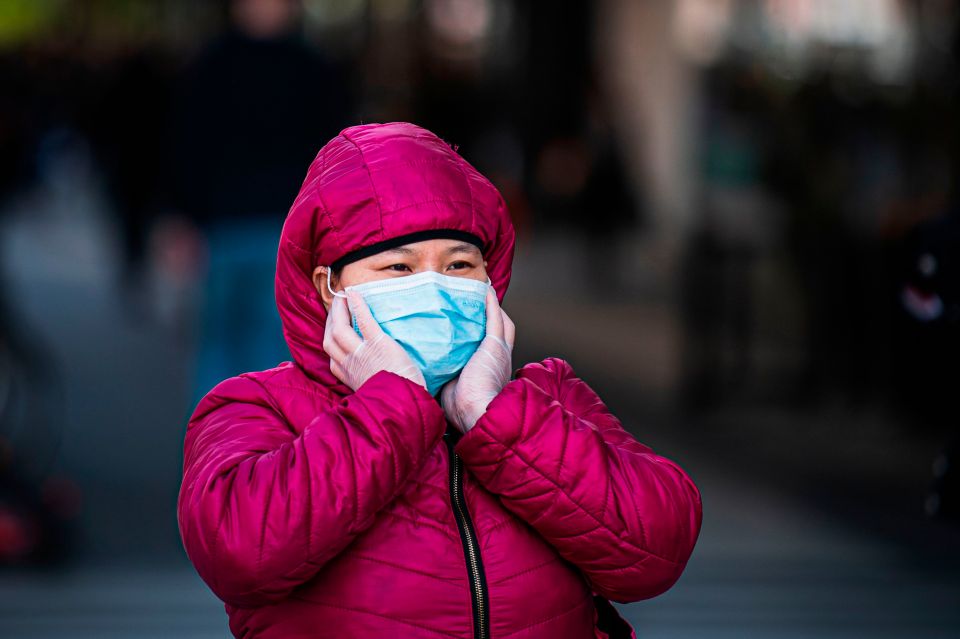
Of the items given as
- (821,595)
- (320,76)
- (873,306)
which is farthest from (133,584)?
(873,306)

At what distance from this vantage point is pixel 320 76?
496 centimetres

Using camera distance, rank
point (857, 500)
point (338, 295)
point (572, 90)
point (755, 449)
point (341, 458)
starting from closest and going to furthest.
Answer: point (341, 458)
point (338, 295)
point (857, 500)
point (755, 449)
point (572, 90)

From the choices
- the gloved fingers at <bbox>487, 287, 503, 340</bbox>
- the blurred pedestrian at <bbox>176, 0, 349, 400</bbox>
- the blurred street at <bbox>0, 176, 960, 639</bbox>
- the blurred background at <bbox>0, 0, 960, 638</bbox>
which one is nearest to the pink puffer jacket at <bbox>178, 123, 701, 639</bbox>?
the gloved fingers at <bbox>487, 287, 503, 340</bbox>

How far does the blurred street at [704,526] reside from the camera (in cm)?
464

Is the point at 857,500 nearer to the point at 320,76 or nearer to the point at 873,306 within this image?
the point at 873,306

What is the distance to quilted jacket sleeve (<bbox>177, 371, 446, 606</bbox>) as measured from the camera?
6.53 ft

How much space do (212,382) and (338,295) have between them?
9.04 ft

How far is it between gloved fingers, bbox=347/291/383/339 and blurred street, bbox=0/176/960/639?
2622 millimetres

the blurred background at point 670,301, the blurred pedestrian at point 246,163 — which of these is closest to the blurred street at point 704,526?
the blurred background at point 670,301

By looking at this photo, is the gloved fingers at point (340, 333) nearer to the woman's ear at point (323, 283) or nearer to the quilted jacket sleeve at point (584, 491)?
the woman's ear at point (323, 283)

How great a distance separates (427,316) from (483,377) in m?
0.13

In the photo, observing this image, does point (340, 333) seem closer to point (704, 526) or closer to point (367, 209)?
point (367, 209)

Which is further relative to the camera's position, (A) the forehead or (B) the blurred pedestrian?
(B) the blurred pedestrian

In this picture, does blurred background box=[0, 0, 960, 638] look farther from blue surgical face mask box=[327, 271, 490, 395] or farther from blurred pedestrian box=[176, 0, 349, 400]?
blue surgical face mask box=[327, 271, 490, 395]
